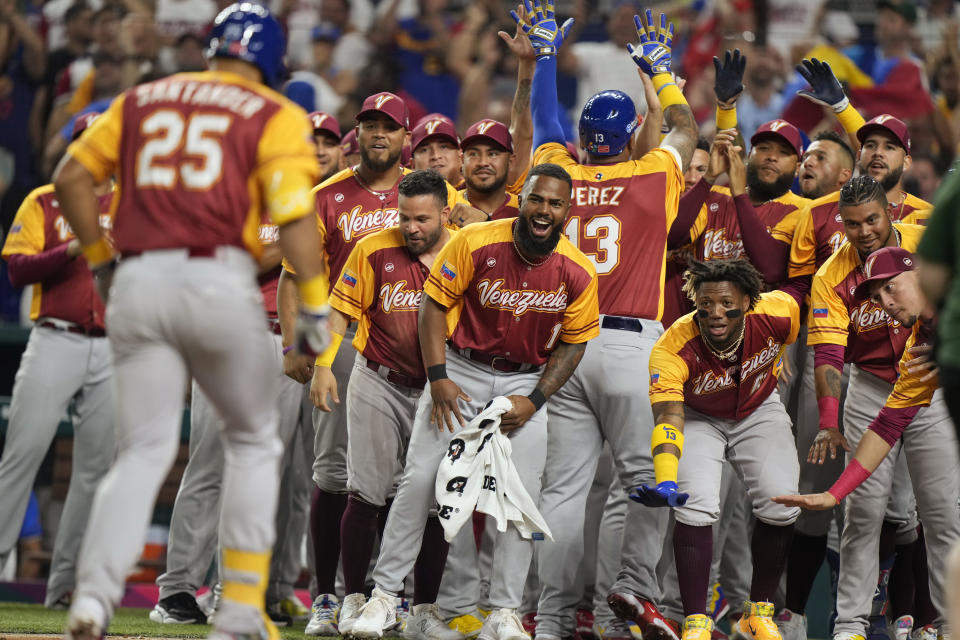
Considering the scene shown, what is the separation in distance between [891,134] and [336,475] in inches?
137

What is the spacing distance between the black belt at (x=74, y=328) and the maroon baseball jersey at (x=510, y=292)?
7.67ft

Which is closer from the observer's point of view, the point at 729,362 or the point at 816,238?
the point at 729,362

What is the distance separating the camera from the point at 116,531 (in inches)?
144

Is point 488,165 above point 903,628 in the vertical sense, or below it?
above

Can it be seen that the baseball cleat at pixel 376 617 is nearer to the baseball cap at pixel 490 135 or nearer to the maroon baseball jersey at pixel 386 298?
the maroon baseball jersey at pixel 386 298

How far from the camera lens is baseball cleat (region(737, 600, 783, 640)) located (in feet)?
18.1

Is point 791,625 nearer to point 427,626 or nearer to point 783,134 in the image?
point 427,626

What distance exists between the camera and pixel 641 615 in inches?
217

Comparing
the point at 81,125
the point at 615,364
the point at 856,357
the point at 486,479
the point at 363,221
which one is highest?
the point at 81,125

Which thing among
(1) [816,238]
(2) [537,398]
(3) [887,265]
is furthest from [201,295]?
(1) [816,238]

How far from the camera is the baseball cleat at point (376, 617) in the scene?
5230mm

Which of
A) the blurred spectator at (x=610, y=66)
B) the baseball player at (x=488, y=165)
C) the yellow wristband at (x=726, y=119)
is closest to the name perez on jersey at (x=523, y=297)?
the baseball player at (x=488, y=165)

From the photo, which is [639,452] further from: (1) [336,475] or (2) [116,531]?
(2) [116,531]

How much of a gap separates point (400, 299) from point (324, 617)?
1583mm
